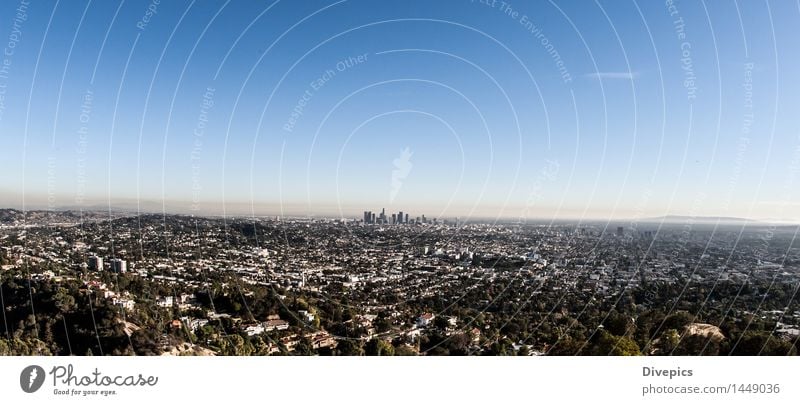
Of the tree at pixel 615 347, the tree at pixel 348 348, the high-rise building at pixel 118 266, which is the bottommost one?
the tree at pixel 348 348

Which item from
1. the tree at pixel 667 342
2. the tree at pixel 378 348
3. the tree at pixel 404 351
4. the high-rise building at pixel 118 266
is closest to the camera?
the tree at pixel 404 351

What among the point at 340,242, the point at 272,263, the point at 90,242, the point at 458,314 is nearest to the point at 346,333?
the point at 458,314

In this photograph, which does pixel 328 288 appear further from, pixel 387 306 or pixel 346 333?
pixel 346 333

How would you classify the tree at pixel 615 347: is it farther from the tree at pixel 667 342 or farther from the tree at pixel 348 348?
the tree at pixel 348 348

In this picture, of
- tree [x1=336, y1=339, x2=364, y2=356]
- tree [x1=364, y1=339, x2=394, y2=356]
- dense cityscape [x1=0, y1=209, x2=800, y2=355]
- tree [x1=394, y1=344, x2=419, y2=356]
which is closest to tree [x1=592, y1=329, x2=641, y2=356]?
dense cityscape [x1=0, y1=209, x2=800, y2=355]

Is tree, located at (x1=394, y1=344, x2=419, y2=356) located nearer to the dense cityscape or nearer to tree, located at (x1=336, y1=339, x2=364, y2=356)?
the dense cityscape

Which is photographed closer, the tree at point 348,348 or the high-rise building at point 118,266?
the tree at point 348,348

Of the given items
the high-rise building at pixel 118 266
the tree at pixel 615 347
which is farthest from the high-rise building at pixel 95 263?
the tree at pixel 615 347

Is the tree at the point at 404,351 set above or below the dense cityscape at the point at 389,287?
below
